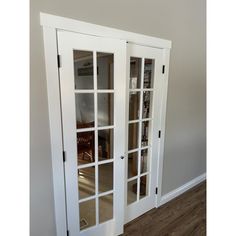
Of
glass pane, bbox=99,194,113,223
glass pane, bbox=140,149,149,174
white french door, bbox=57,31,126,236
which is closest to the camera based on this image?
white french door, bbox=57,31,126,236

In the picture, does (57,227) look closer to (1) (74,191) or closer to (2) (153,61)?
(1) (74,191)

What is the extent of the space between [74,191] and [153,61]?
1740 millimetres

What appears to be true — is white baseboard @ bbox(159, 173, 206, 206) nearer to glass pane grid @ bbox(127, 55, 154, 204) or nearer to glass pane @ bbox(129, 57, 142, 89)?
glass pane grid @ bbox(127, 55, 154, 204)

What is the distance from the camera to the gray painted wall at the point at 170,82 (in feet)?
5.04

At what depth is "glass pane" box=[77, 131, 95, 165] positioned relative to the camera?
1.85m

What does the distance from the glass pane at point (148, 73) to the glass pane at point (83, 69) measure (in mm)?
770

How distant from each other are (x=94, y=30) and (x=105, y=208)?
1940mm

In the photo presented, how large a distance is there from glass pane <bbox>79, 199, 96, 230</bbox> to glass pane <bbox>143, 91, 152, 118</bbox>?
1.21 m

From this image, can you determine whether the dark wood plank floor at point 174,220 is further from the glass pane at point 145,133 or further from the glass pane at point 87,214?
the glass pane at point 145,133

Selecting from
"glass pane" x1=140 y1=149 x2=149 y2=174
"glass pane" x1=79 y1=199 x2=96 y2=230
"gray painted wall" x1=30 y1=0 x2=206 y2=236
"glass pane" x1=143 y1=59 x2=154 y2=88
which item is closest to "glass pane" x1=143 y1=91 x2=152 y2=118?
"glass pane" x1=143 y1=59 x2=154 y2=88

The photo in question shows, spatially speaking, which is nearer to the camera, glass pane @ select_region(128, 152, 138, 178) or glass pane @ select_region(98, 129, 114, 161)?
glass pane @ select_region(98, 129, 114, 161)

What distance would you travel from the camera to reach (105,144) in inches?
79.4
